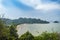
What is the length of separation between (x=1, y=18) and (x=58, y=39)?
7.72 metres

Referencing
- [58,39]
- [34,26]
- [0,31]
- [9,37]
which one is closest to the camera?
[0,31]

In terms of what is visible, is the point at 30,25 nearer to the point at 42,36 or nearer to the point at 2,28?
the point at 42,36

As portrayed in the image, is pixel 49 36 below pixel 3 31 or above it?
below

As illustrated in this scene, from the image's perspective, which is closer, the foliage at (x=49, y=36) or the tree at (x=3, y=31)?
the tree at (x=3, y=31)

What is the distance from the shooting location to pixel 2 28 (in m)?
19.5

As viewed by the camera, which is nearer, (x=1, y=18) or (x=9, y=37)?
(x=1, y=18)

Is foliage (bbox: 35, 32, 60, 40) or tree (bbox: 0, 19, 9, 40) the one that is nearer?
tree (bbox: 0, 19, 9, 40)

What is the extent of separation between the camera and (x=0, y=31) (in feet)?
62.8

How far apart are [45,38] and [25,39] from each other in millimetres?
2608

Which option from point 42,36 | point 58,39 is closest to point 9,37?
point 42,36

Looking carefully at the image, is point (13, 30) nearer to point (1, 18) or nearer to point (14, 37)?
point (14, 37)

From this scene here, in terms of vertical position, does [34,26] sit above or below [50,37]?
above

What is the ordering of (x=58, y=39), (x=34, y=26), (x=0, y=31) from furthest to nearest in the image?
(x=34, y=26), (x=58, y=39), (x=0, y=31)

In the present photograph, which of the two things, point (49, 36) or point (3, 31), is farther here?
point (49, 36)
